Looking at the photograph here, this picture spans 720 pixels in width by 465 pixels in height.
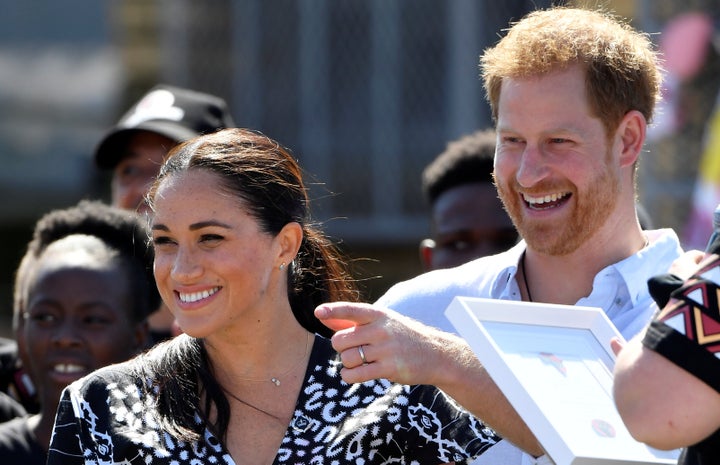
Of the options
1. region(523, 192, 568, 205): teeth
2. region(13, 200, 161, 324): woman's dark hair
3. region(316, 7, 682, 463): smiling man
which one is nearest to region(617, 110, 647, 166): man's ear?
region(316, 7, 682, 463): smiling man

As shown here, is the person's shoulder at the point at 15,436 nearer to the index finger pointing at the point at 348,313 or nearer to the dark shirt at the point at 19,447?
the dark shirt at the point at 19,447

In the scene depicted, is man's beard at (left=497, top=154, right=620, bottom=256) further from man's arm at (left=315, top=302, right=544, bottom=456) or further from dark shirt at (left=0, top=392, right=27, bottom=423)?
dark shirt at (left=0, top=392, right=27, bottom=423)

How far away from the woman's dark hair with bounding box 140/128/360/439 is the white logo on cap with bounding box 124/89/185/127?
1.70 metres

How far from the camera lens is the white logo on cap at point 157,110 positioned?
16.6 feet

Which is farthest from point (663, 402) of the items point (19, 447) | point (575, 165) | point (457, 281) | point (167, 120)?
point (167, 120)

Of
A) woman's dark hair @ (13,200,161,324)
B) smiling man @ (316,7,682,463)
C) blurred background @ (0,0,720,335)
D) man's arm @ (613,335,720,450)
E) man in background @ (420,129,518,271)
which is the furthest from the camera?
blurred background @ (0,0,720,335)

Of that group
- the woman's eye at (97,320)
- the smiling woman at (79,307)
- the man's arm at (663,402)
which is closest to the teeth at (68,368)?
the smiling woman at (79,307)

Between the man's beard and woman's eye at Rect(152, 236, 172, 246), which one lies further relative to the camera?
the man's beard

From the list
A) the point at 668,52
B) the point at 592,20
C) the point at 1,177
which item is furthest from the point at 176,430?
the point at 1,177

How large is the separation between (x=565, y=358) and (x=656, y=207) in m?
4.49

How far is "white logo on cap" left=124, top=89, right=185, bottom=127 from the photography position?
5.05 m

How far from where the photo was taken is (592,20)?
3.48m

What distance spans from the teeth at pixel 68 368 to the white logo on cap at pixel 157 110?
124cm

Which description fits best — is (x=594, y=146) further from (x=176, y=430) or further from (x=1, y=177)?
(x=1, y=177)
